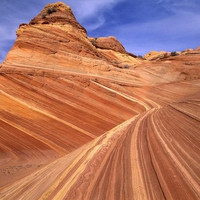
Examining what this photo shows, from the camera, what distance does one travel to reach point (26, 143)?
8.91 metres

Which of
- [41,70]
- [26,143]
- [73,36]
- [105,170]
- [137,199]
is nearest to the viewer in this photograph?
[137,199]

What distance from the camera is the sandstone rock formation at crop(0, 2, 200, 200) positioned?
12.1 ft

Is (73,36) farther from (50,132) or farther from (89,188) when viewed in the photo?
(89,188)

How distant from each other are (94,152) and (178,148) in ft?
7.02

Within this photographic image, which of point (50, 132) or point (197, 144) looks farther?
point (50, 132)

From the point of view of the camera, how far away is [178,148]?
4.64 metres

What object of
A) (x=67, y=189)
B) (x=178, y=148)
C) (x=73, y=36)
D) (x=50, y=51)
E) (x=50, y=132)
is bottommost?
(x=50, y=132)

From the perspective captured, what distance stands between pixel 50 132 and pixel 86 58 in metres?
7.33

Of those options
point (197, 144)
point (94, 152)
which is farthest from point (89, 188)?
point (197, 144)

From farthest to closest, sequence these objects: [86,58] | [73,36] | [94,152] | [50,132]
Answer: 1. [73,36]
2. [86,58]
3. [50,132]
4. [94,152]

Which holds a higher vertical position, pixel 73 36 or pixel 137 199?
pixel 73 36

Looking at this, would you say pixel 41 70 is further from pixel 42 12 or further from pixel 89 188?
pixel 42 12

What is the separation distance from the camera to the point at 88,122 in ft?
34.9

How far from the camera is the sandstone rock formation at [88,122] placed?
145 inches
